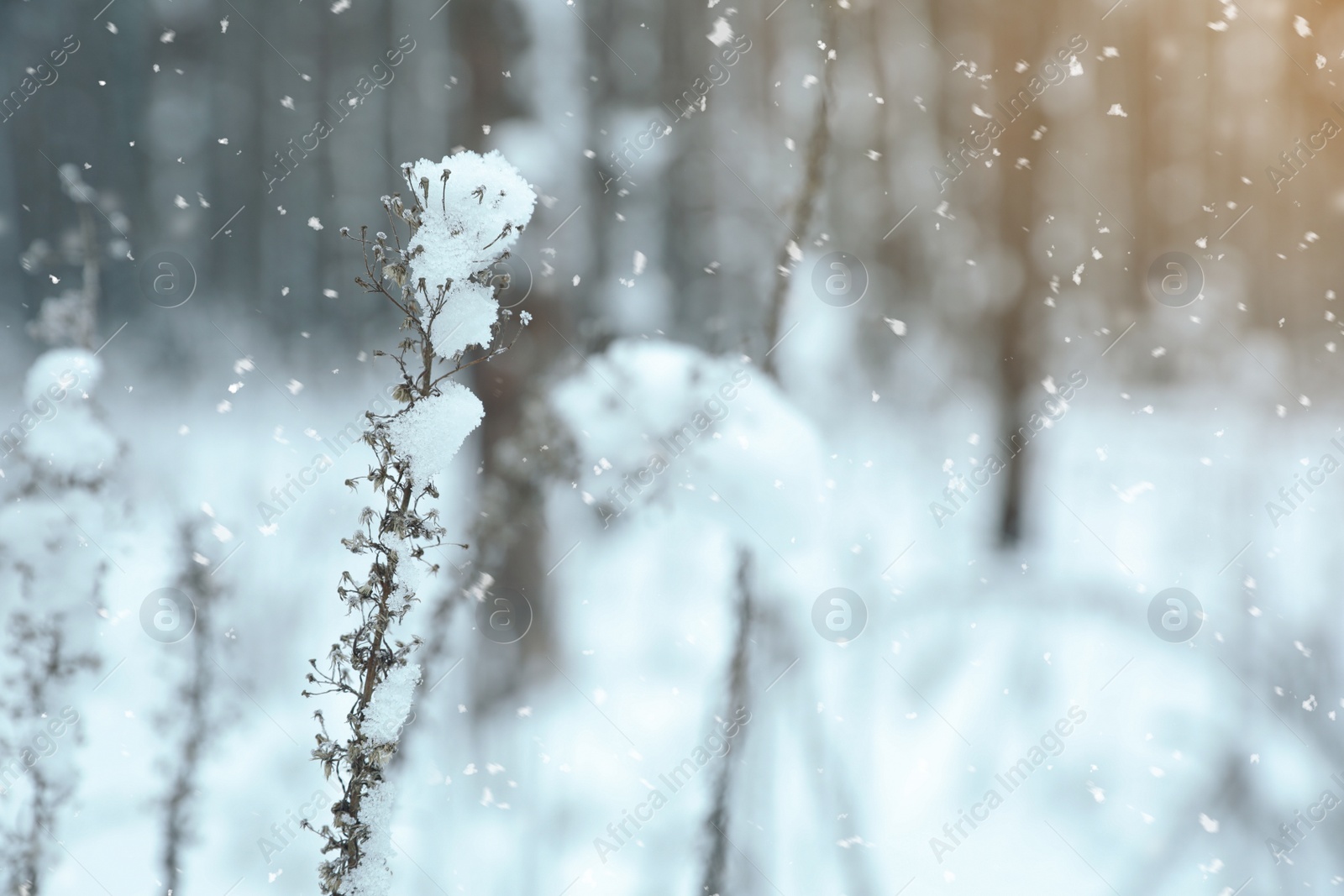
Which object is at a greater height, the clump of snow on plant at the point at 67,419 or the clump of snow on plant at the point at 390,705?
the clump of snow on plant at the point at 67,419

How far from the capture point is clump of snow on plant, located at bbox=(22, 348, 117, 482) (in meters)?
1.55

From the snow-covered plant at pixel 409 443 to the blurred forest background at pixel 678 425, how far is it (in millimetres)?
710

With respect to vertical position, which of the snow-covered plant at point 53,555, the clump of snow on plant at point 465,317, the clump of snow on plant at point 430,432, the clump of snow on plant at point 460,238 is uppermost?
the snow-covered plant at point 53,555

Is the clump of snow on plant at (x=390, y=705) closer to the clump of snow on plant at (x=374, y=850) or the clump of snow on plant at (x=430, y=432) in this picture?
the clump of snow on plant at (x=374, y=850)

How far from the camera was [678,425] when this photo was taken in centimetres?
157

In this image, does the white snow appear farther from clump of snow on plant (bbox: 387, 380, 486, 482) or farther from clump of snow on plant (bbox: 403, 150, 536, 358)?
clump of snow on plant (bbox: 387, 380, 486, 482)

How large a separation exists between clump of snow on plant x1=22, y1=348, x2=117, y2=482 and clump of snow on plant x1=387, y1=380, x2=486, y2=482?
1124 millimetres

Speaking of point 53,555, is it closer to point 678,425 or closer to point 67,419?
point 67,419

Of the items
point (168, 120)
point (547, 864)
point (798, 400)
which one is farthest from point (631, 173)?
point (547, 864)

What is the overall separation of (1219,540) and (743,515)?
97 cm

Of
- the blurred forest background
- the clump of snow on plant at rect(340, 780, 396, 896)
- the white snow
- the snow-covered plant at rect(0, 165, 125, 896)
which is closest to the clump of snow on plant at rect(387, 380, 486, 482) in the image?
the white snow

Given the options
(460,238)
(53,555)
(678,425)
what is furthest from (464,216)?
(53,555)

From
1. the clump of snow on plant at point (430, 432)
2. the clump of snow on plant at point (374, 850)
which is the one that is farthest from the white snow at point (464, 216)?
the clump of snow on plant at point (374, 850)

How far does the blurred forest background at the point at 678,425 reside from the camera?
5.09 ft
